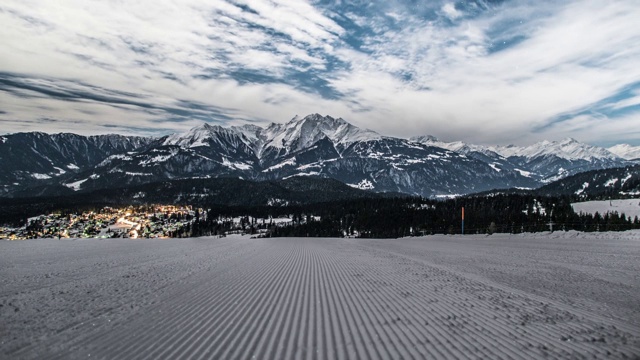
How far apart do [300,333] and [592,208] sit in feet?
666

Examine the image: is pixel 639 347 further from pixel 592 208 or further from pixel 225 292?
pixel 592 208

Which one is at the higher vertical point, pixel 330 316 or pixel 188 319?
pixel 330 316

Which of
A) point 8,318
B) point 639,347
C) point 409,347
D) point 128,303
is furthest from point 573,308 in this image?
point 8,318

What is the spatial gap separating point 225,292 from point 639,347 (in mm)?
12485

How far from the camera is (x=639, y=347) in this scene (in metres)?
7.34

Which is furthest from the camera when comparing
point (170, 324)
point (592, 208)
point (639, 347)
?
point (592, 208)

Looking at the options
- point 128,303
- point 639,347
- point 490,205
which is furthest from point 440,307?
point 490,205

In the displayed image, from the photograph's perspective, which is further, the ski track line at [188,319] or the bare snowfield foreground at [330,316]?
the ski track line at [188,319]

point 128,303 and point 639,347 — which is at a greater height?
point 639,347

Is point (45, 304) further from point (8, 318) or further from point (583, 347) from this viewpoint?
point (583, 347)

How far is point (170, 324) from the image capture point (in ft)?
31.4

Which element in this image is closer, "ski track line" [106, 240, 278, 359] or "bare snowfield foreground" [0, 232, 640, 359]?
"bare snowfield foreground" [0, 232, 640, 359]

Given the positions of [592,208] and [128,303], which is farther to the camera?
[592,208]

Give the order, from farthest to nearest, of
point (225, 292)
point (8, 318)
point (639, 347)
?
point (225, 292) → point (8, 318) → point (639, 347)
